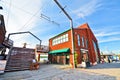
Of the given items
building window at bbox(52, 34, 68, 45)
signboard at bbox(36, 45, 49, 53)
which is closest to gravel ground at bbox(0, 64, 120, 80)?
building window at bbox(52, 34, 68, 45)

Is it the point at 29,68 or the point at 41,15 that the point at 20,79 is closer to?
the point at 29,68

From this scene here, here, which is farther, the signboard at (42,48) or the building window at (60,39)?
the signboard at (42,48)

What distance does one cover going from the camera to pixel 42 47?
75.6 ft

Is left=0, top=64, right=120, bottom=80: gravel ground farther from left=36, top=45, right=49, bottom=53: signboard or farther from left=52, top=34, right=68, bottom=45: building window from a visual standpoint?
left=36, top=45, right=49, bottom=53: signboard

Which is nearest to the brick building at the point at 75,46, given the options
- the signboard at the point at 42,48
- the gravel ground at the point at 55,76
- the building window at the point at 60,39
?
the building window at the point at 60,39

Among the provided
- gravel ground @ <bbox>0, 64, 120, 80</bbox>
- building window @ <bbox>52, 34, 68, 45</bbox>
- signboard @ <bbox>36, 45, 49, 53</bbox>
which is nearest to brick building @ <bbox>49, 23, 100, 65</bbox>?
building window @ <bbox>52, 34, 68, 45</bbox>

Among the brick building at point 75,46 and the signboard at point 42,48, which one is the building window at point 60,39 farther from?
the signboard at point 42,48

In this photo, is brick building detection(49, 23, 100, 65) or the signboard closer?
brick building detection(49, 23, 100, 65)

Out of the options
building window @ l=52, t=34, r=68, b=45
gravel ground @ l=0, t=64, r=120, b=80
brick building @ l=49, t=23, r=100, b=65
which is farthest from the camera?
building window @ l=52, t=34, r=68, b=45

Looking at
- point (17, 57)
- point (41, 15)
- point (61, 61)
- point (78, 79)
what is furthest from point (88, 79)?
point (61, 61)

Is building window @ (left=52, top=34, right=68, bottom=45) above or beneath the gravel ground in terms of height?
above

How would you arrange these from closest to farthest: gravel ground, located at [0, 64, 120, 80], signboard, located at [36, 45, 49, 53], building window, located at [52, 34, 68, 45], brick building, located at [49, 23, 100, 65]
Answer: gravel ground, located at [0, 64, 120, 80] → brick building, located at [49, 23, 100, 65] → building window, located at [52, 34, 68, 45] → signboard, located at [36, 45, 49, 53]

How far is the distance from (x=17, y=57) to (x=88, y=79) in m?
9.85

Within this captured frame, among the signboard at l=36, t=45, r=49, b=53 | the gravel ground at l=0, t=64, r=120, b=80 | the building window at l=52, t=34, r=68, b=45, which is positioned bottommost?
the gravel ground at l=0, t=64, r=120, b=80
